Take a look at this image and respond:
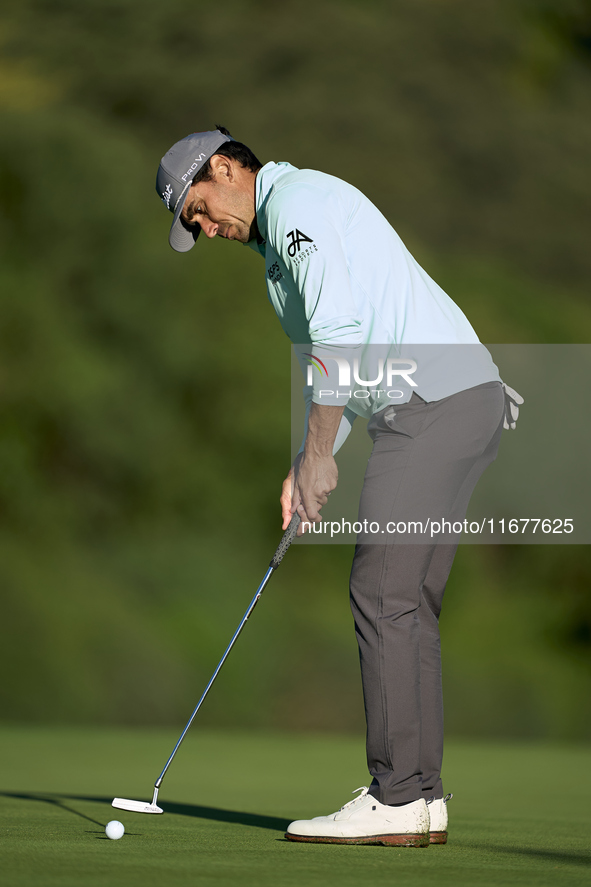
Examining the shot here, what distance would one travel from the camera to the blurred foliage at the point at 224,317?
4258 millimetres

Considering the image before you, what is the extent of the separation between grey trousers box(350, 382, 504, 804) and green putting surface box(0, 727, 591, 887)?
0.13 metres

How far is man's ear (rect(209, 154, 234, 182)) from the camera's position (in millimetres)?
1722

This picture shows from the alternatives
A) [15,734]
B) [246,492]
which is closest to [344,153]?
[246,492]

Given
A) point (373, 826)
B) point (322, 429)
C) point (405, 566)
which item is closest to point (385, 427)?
point (322, 429)

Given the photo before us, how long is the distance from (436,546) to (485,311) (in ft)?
11.2

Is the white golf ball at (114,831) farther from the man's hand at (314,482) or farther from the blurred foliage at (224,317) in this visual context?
the blurred foliage at (224,317)

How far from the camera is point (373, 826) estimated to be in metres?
1.53

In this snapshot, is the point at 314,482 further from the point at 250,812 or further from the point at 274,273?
the point at 250,812

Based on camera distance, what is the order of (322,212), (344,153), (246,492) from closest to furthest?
1. (322,212)
2. (246,492)
3. (344,153)

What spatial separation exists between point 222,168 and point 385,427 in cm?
51

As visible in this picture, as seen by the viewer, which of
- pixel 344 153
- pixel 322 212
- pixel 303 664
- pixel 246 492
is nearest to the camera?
pixel 322 212

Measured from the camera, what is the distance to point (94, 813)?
1899mm

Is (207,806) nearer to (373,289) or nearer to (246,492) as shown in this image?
(373,289)

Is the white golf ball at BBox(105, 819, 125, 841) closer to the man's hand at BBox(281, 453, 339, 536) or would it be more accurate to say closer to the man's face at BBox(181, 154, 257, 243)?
the man's hand at BBox(281, 453, 339, 536)
